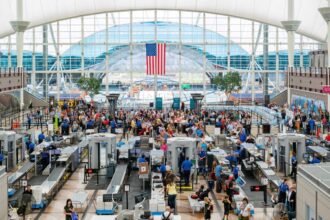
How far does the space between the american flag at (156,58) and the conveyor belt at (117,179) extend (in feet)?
76.4

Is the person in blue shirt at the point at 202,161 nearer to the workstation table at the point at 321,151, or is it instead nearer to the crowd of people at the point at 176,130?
the crowd of people at the point at 176,130

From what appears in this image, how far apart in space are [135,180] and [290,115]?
1405 centimetres

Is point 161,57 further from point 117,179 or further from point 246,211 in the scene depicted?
point 246,211

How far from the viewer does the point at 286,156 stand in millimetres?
22922

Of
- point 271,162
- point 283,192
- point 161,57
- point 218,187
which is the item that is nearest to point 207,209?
point 283,192

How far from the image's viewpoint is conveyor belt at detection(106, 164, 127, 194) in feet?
61.0

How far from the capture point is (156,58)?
1817 inches

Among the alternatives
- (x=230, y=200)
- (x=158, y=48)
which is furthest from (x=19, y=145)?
(x=158, y=48)

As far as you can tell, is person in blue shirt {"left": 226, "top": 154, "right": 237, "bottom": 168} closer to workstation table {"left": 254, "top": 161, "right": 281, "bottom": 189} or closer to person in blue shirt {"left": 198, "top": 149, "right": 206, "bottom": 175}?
workstation table {"left": 254, "top": 161, "right": 281, "bottom": 189}

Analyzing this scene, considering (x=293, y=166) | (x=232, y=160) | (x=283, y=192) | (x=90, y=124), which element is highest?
(x=90, y=124)

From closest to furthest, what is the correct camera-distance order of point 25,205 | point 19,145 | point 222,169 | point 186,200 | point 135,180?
1. point 25,205
2. point 186,200
3. point 222,169
4. point 135,180
5. point 19,145

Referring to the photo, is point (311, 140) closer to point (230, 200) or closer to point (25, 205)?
point (230, 200)

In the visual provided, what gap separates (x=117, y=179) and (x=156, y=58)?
26.2m

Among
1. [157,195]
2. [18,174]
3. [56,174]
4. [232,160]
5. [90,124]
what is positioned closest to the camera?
[157,195]
